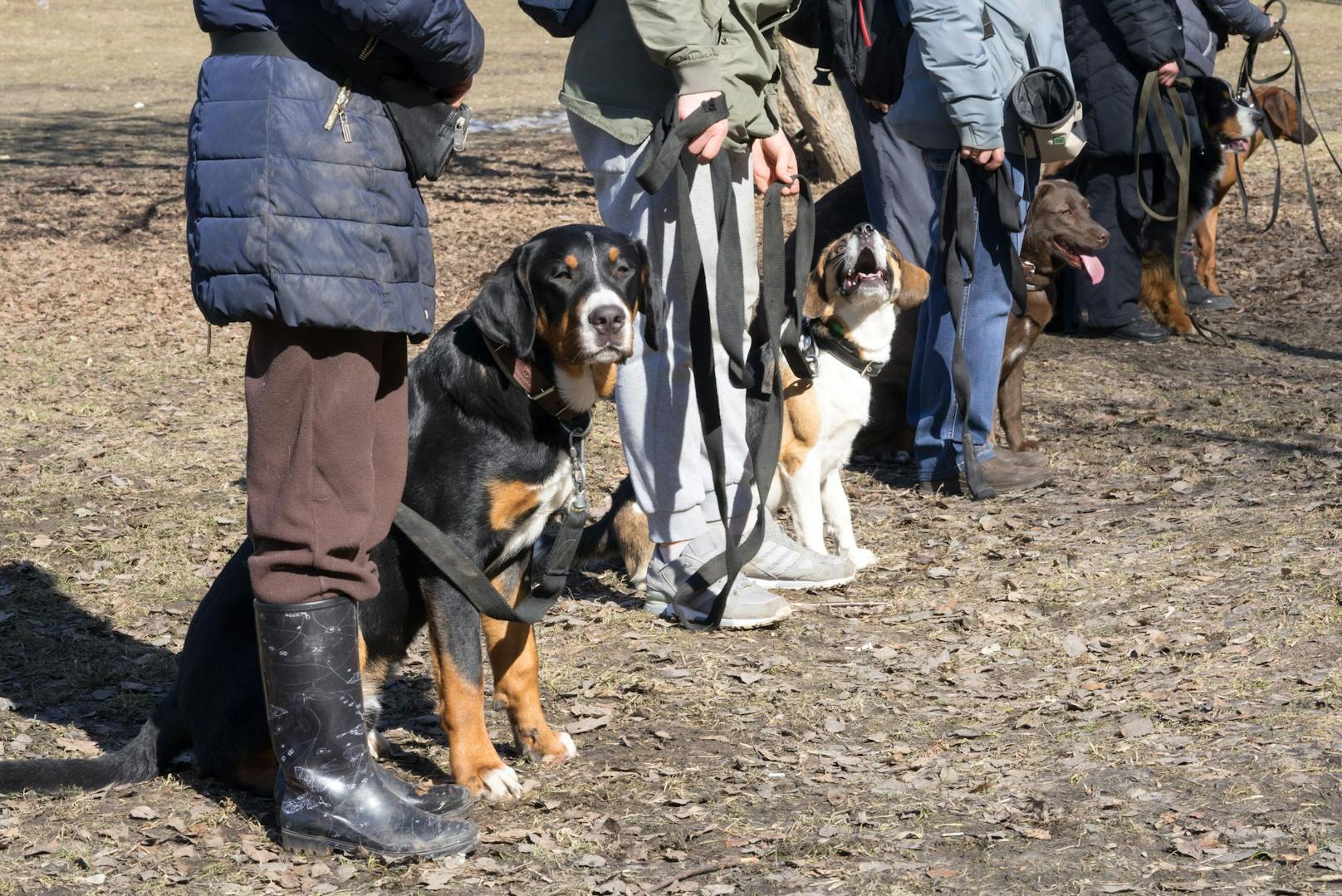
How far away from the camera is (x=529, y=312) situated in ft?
11.5

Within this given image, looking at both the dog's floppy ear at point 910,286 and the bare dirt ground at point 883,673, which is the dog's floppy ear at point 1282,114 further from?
the dog's floppy ear at point 910,286

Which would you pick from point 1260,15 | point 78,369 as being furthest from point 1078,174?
point 78,369

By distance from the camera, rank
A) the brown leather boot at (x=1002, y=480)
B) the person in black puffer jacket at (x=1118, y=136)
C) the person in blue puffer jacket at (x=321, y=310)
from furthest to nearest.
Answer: the person in black puffer jacket at (x=1118, y=136), the brown leather boot at (x=1002, y=480), the person in blue puffer jacket at (x=321, y=310)

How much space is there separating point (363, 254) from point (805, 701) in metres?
1.96

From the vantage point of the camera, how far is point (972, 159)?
5.45 m

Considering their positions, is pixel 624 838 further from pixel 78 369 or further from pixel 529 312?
pixel 78 369

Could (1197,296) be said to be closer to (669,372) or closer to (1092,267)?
(1092,267)

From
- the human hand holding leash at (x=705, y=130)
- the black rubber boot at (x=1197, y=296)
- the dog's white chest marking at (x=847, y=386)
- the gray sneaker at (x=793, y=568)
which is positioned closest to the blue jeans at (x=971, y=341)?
the dog's white chest marking at (x=847, y=386)

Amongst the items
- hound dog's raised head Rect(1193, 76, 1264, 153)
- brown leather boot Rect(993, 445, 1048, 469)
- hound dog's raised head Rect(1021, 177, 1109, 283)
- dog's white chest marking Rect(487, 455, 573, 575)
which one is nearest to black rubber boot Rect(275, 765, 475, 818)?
dog's white chest marking Rect(487, 455, 573, 575)

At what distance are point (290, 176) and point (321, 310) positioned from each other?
0.25m

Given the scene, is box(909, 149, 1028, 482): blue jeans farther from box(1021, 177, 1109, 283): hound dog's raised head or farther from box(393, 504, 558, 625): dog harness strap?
box(393, 504, 558, 625): dog harness strap

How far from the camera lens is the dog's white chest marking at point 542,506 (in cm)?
346

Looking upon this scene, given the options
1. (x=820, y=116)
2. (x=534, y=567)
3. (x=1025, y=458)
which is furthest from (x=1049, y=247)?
(x=820, y=116)

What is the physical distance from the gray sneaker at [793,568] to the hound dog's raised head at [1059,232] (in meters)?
2.34
